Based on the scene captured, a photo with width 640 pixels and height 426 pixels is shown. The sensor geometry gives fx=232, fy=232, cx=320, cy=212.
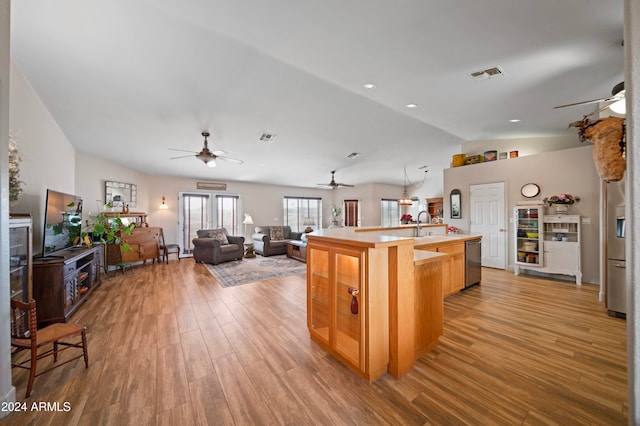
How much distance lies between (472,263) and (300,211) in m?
7.54

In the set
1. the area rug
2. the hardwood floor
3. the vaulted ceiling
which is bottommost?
the area rug

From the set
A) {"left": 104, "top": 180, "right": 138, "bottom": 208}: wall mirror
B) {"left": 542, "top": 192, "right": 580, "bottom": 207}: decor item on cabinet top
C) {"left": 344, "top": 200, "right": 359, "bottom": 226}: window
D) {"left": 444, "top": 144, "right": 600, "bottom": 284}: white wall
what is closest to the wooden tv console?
{"left": 104, "top": 180, "right": 138, "bottom": 208}: wall mirror

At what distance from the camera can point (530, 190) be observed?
4934mm

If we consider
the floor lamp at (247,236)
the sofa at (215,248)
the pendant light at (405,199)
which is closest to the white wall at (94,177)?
the sofa at (215,248)

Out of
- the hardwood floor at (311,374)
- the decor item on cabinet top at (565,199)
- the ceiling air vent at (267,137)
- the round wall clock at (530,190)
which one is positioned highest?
the ceiling air vent at (267,137)

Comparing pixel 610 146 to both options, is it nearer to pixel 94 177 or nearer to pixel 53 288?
pixel 53 288

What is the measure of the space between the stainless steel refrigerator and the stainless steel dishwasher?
57.0 inches

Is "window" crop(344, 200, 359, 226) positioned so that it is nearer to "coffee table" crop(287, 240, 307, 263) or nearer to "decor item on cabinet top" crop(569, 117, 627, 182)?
"coffee table" crop(287, 240, 307, 263)

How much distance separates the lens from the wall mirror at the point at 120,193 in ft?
18.8

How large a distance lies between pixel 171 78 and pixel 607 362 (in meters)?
5.20

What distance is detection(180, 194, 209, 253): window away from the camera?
25.8 feet

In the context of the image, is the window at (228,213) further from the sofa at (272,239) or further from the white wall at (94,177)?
the white wall at (94,177)

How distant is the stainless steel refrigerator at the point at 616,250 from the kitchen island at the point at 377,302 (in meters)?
2.55

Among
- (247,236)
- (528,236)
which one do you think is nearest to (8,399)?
(528,236)
